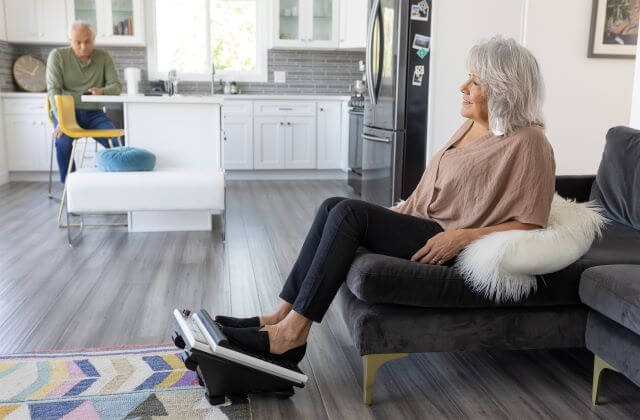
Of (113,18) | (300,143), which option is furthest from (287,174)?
(113,18)

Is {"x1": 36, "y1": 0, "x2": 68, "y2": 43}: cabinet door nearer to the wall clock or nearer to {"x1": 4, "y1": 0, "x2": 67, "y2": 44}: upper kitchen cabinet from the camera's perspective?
{"x1": 4, "y1": 0, "x2": 67, "y2": 44}: upper kitchen cabinet

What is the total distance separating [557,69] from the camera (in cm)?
373

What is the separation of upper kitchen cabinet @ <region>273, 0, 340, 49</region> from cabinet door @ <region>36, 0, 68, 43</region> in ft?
6.91

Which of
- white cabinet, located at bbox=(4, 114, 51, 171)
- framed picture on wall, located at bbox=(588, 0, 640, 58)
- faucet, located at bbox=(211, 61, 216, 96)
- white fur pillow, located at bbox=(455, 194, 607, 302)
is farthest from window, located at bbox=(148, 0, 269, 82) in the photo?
white fur pillow, located at bbox=(455, 194, 607, 302)

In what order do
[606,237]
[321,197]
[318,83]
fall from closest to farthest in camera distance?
[606,237], [321,197], [318,83]

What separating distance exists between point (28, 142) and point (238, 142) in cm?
204

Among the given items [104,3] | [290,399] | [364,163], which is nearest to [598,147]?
[364,163]

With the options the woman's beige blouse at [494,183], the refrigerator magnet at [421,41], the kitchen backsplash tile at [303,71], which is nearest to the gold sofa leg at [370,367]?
the woman's beige blouse at [494,183]

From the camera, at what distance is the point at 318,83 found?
692 cm

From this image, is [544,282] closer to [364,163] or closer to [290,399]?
A: [290,399]

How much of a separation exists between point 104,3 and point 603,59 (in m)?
4.73

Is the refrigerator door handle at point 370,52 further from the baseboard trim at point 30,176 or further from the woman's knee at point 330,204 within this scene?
the baseboard trim at point 30,176

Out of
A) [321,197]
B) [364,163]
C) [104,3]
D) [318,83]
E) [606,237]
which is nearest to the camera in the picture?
[606,237]

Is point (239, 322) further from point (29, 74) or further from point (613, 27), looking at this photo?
point (29, 74)
